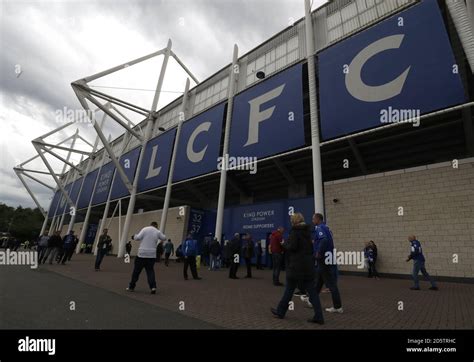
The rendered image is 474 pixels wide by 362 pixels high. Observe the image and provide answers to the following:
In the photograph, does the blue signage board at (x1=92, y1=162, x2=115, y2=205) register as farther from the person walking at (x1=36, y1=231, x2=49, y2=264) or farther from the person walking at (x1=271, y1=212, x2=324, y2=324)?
the person walking at (x1=271, y1=212, x2=324, y2=324)

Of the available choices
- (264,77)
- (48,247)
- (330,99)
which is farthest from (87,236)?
(330,99)

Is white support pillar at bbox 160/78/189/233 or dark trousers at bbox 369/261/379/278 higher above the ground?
white support pillar at bbox 160/78/189/233

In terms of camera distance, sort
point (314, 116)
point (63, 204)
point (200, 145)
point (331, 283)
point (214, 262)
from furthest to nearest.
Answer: point (63, 204), point (200, 145), point (214, 262), point (314, 116), point (331, 283)

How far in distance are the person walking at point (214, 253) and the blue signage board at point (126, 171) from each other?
1605 centimetres

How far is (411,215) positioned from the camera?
11352mm

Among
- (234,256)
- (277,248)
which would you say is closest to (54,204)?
(234,256)

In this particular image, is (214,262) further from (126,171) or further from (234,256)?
(126,171)

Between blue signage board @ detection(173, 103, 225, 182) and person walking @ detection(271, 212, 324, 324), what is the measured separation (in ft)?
47.5

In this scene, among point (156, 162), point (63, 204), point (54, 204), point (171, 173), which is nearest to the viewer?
point (171, 173)

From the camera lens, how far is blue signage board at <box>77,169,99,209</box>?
37.7m

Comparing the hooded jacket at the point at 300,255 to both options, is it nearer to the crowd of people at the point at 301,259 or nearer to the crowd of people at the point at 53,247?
the crowd of people at the point at 301,259

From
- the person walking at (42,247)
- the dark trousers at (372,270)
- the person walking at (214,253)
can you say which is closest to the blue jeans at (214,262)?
the person walking at (214,253)

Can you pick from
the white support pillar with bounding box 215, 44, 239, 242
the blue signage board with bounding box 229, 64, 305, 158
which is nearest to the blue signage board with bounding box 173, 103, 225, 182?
the white support pillar with bounding box 215, 44, 239, 242

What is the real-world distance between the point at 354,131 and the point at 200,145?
453 inches
